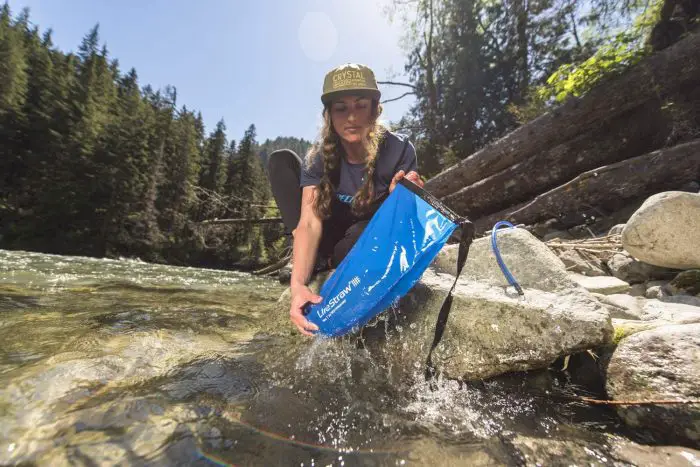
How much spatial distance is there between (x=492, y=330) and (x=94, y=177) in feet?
109

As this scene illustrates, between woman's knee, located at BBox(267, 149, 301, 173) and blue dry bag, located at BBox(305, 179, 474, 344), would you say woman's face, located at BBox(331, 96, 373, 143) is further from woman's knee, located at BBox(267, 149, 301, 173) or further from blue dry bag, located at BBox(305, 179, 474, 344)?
blue dry bag, located at BBox(305, 179, 474, 344)

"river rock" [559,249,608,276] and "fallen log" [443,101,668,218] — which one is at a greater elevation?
"fallen log" [443,101,668,218]

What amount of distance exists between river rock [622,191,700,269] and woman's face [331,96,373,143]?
2410mm

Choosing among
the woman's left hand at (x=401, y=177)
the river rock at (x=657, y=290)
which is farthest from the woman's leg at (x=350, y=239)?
the river rock at (x=657, y=290)

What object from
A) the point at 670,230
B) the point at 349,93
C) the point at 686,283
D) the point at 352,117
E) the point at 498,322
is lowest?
the point at 498,322

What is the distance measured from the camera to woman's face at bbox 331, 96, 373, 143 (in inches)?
97.8

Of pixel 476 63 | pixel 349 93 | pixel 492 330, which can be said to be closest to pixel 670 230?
pixel 492 330

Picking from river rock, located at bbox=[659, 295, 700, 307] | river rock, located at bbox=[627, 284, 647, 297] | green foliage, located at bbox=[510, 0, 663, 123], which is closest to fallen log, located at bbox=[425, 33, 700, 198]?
green foliage, located at bbox=[510, 0, 663, 123]

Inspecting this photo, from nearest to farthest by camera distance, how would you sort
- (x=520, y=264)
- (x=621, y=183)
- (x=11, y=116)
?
(x=520, y=264)
(x=621, y=183)
(x=11, y=116)

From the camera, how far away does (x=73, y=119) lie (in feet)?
95.1

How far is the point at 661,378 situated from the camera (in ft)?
4.17

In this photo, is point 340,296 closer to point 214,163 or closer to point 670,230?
point 670,230

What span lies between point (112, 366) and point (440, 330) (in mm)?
1681

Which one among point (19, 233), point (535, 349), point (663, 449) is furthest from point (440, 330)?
point (19, 233)
